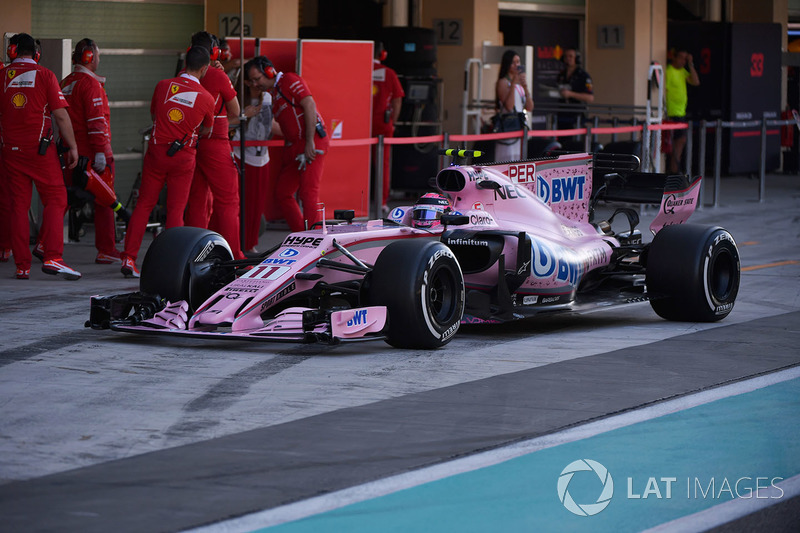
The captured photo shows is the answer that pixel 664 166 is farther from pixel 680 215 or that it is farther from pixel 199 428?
pixel 199 428

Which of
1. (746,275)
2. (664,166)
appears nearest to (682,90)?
(664,166)

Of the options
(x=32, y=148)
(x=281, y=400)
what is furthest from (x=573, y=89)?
(x=281, y=400)

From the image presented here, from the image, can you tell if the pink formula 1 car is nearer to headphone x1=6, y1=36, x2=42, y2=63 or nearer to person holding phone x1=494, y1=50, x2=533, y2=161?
headphone x1=6, y1=36, x2=42, y2=63

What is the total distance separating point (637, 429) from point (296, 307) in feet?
8.40

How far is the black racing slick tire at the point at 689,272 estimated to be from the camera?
29.1ft

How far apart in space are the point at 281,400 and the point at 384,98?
11.0 m

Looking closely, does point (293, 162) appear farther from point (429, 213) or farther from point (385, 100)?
point (385, 100)

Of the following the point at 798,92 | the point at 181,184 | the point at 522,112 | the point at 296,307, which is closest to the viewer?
the point at 296,307

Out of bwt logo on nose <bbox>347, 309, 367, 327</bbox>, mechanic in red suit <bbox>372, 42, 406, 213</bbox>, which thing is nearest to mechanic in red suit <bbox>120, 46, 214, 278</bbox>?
bwt logo on nose <bbox>347, 309, 367, 327</bbox>

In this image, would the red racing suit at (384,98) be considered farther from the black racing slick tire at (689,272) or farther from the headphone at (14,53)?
the black racing slick tire at (689,272)

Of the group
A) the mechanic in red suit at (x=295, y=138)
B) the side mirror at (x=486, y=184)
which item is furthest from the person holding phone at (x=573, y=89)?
the side mirror at (x=486, y=184)

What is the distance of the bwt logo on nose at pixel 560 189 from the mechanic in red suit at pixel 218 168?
121 inches

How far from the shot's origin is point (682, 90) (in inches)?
881

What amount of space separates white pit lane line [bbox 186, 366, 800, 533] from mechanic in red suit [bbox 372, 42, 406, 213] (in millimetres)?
11021
